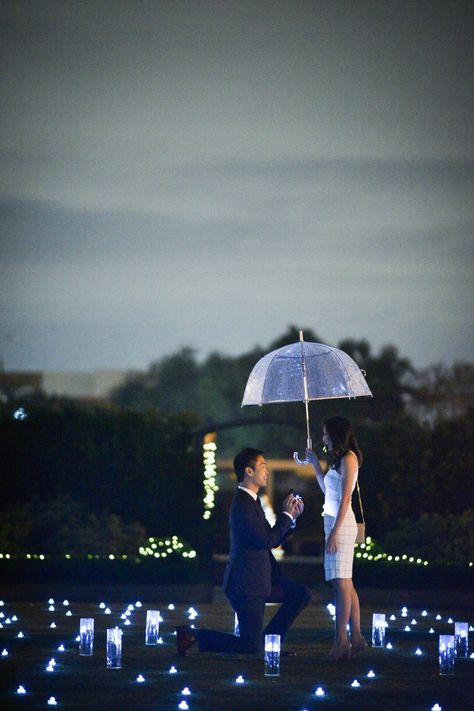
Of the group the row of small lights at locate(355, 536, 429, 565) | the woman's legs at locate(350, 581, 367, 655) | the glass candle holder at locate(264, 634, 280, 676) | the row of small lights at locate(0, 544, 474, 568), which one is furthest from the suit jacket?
the row of small lights at locate(355, 536, 429, 565)

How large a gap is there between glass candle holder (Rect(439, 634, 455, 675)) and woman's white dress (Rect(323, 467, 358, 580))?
1253 millimetres

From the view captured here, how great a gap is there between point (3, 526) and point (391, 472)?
715cm

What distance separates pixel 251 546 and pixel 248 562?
0.14m

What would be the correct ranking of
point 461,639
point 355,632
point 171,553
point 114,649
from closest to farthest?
point 114,649
point 461,639
point 355,632
point 171,553

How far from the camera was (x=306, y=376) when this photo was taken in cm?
1447

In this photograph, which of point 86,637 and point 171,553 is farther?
point 171,553

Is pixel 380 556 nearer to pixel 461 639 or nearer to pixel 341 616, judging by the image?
pixel 461 639

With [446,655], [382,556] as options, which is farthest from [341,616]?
[382,556]

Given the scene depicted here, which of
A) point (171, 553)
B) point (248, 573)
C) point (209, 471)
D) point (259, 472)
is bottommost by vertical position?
point (248, 573)

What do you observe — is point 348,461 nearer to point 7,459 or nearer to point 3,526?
point 3,526

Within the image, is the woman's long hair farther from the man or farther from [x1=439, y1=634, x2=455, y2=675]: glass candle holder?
[x1=439, y1=634, x2=455, y2=675]: glass candle holder

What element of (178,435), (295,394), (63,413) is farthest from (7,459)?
(295,394)

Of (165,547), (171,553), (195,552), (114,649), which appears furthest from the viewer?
(165,547)

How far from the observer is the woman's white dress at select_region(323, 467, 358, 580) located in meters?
12.1
